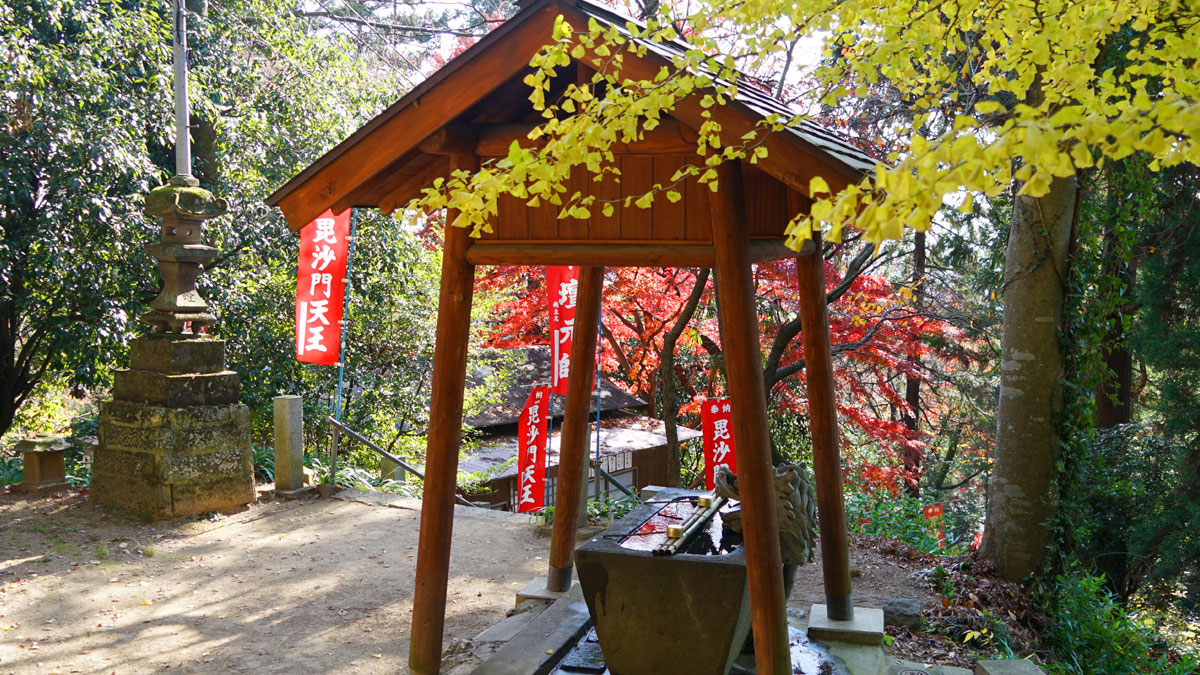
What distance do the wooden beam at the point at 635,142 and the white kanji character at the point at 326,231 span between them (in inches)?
204

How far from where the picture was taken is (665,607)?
418 cm

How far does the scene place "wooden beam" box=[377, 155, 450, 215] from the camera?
4.63 m

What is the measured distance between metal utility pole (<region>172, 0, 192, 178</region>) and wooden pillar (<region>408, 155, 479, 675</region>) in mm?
5654

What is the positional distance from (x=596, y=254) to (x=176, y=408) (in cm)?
606

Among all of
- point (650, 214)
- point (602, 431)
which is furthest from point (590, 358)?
point (602, 431)

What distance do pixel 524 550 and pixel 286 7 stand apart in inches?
326

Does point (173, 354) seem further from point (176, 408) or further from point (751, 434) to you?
point (751, 434)

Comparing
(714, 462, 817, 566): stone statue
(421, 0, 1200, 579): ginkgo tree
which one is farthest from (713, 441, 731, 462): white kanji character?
(714, 462, 817, 566): stone statue

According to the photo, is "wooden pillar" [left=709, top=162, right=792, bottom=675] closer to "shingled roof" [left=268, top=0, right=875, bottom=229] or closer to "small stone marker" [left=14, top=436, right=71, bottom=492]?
"shingled roof" [left=268, top=0, right=875, bottom=229]

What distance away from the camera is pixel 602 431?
49.9 ft

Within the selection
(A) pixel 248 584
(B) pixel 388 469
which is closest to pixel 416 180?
(A) pixel 248 584

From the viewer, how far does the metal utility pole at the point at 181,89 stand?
27.6 ft

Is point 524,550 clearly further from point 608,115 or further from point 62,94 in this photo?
point 62,94

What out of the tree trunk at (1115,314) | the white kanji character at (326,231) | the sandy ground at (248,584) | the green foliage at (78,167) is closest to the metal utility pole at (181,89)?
the green foliage at (78,167)
